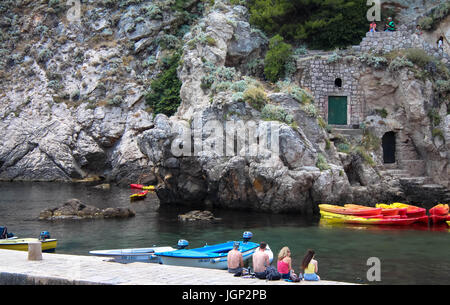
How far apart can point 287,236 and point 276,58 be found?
16.8 metres

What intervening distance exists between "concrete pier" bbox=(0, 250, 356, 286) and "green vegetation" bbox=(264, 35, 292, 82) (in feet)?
78.1

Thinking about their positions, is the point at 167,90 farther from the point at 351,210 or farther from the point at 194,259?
the point at 194,259

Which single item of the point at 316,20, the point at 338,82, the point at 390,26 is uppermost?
the point at 316,20

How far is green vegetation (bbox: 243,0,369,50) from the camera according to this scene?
36.3 metres

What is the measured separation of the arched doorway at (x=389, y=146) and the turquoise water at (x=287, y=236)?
9.97 meters

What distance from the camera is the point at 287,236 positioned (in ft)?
69.7

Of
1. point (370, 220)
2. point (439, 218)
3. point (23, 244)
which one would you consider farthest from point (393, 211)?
point (23, 244)

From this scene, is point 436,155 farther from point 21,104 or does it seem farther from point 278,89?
point 21,104

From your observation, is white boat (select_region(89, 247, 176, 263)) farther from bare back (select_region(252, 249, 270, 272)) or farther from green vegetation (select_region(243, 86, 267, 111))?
green vegetation (select_region(243, 86, 267, 111))

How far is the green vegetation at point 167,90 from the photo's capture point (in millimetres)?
40031

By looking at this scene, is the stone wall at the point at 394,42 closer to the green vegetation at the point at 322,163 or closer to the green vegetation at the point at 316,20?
the green vegetation at the point at 316,20

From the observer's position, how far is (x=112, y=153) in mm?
42312

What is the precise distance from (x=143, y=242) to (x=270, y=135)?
33.1 feet
